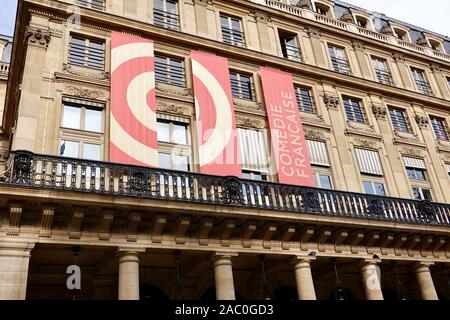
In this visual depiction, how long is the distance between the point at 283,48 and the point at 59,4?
9289mm

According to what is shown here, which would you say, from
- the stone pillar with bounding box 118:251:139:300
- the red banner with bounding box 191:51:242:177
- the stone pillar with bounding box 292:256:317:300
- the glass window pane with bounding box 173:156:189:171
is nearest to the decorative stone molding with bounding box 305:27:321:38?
the red banner with bounding box 191:51:242:177

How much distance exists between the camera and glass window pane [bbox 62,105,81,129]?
12.6 meters

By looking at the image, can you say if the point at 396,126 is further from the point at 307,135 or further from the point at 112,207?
the point at 112,207

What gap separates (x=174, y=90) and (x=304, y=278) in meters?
7.29

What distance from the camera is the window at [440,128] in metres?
20.6

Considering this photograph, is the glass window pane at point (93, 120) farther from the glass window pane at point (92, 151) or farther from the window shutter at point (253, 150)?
the window shutter at point (253, 150)

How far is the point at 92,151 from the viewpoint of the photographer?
41.0 feet

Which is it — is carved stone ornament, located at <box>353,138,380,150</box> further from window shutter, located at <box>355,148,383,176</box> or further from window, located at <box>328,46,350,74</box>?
window, located at <box>328,46,350,74</box>

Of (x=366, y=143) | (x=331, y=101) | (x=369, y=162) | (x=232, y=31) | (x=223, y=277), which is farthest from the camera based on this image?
(x=331, y=101)

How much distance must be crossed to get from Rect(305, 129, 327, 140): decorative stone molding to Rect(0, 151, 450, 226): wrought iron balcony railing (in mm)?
3129

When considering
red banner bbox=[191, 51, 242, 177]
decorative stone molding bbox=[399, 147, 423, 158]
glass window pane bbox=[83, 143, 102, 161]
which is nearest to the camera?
glass window pane bbox=[83, 143, 102, 161]

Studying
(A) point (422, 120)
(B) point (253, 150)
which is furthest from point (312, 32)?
(B) point (253, 150)

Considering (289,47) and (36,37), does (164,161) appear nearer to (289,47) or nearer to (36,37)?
(36,37)

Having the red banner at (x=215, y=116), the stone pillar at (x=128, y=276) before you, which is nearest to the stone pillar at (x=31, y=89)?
the stone pillar at (x=128, y=276)
